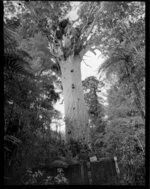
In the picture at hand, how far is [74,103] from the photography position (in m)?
3.82

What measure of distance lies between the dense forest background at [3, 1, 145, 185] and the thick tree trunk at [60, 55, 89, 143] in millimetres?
288

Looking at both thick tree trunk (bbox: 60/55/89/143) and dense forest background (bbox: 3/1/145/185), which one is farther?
thick tree trunk (bbox: 60/55/89/143)

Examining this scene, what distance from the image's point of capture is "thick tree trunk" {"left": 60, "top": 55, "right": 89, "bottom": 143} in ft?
11.2

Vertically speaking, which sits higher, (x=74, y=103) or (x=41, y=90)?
(x=41, y=90)

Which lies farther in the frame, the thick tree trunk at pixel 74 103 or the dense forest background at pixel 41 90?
the thick tree trunk at pixel 74 103

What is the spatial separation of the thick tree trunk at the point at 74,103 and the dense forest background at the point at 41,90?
0.29m

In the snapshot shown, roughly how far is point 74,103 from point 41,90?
0.98 m

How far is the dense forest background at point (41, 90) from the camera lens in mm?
2088

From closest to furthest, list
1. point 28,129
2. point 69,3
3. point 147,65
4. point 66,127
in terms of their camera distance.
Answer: point 147,65
point 28,129
point 66,127
point 69,3

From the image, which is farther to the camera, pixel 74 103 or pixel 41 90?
pixel 74 103

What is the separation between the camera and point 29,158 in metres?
2.08
